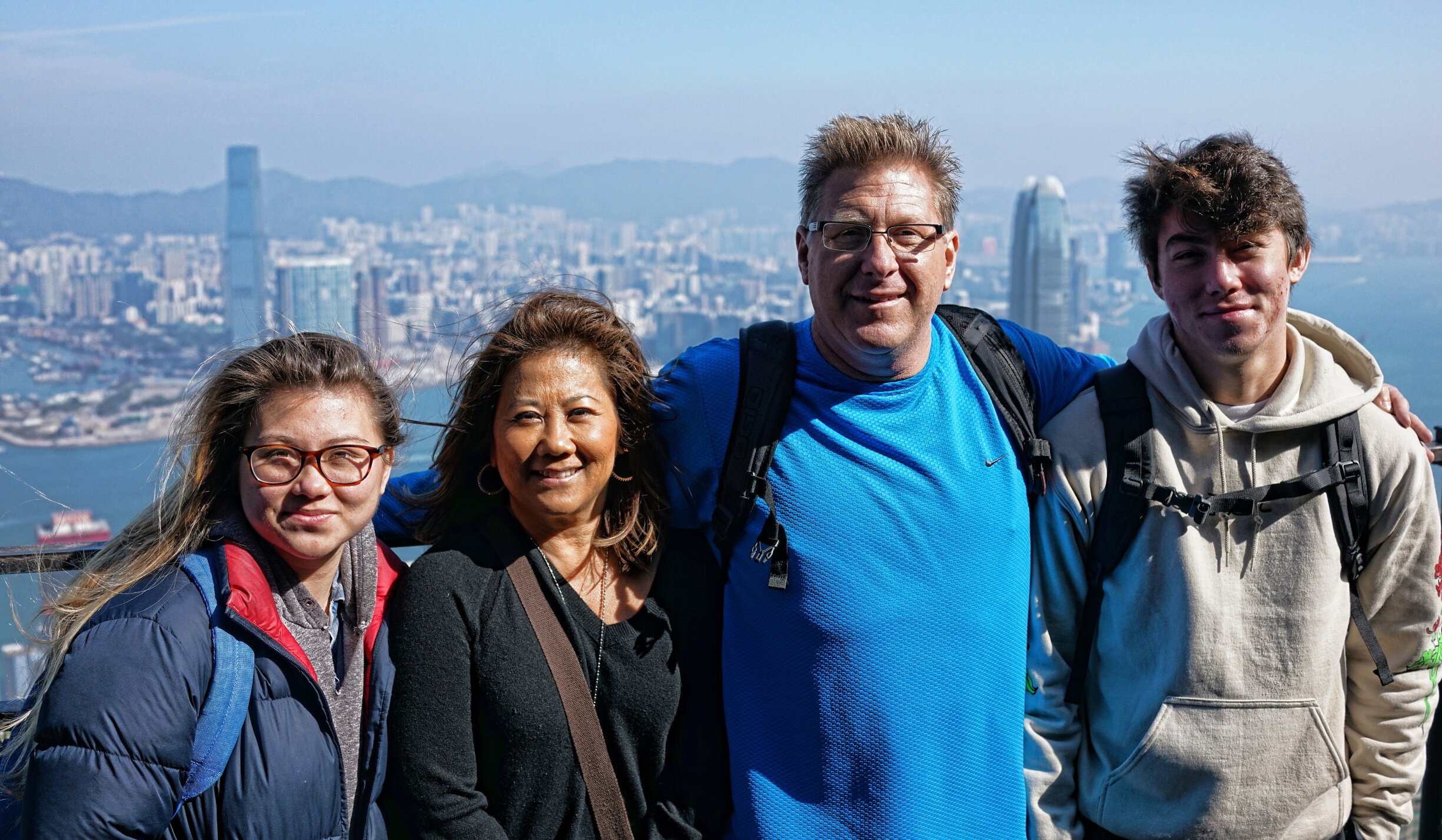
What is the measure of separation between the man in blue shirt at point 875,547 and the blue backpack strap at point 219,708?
81cm

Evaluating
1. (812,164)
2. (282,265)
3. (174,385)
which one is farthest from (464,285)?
(812,164)

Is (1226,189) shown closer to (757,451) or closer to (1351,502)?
(1351,502)

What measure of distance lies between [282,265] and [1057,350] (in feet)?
309

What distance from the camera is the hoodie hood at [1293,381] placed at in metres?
1.90

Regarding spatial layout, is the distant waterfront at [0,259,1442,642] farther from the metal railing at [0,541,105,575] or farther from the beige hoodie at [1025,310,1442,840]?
the beige hoodie at [1025,310,1442,840]

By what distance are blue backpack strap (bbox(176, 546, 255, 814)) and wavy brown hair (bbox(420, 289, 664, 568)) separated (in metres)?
0.43

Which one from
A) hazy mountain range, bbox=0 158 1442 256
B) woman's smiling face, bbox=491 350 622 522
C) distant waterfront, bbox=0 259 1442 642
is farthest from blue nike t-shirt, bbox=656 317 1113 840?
hazy mountain range, bbox=0 158 1442 256

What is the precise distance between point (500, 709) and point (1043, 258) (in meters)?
92.3

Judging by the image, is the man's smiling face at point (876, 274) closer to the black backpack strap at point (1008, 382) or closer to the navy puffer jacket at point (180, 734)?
the black backpack strap at point (1008, 382)

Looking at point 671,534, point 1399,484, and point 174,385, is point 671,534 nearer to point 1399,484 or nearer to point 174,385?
point 1399,484

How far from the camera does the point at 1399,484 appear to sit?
1.92 meters

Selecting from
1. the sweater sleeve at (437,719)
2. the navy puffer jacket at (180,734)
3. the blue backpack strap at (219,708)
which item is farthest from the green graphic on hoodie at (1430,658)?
the blue backpack strap at (219,708)

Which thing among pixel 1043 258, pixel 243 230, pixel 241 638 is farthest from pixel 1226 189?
pixel 243 230

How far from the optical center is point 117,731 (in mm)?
1481
